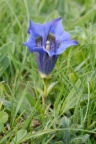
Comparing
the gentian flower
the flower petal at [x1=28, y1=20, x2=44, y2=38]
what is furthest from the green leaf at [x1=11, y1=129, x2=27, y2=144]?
the flower petal at [x1=28, y1=20, x2=44, y2=38]

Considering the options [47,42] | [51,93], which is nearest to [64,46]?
[47,42]

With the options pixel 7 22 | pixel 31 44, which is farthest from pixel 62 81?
pixel 7 22

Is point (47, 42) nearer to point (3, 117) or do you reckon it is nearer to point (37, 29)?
point (37, 29)

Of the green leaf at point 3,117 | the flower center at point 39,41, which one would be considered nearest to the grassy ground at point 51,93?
the green leaf at point 3,117

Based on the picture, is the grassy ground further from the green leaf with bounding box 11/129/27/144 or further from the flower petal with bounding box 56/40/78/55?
the flower petal with bounding box 56/40/78/55

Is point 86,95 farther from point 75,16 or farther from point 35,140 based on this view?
point 75,16

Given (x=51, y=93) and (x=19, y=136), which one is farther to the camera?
(x=51, y=93)

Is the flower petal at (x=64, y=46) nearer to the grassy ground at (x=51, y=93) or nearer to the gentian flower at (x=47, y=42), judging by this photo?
the gentian flower at (x=47, y=42)
